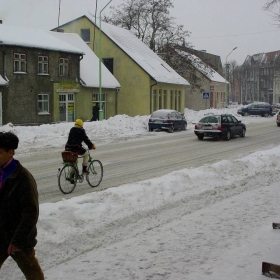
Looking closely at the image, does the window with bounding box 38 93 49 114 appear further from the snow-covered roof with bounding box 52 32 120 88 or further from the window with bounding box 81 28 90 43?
the window with bounding box 81 28 90 43

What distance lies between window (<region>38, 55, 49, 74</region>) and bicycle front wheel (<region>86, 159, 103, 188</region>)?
2316cm

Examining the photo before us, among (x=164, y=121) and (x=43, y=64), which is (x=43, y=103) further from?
(x=164, y=121)

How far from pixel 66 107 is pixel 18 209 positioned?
32.2 metres

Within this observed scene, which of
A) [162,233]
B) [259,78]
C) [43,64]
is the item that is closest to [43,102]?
[43,64]

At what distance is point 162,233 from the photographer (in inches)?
274

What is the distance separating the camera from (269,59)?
129 m

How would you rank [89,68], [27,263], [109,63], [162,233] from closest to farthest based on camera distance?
[27,263] < [162,233] < [89,68] < [109,63]

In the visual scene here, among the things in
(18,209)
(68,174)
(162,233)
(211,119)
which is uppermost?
(211,119)

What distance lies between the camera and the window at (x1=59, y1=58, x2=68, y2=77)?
115 ft

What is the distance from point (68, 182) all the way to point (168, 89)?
37.4 meters

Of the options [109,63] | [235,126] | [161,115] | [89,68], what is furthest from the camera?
[109,63]

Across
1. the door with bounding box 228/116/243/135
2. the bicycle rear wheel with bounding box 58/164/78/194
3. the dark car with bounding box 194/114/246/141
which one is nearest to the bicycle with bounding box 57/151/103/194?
the bicycle rear wheel with bounding box 58/164/78/194

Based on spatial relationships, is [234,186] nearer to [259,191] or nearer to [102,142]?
[259,191]

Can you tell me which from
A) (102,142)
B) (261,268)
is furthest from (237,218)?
(102,142)
